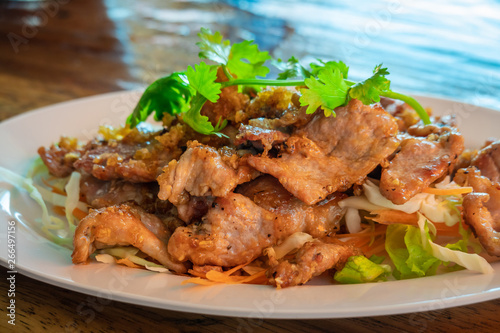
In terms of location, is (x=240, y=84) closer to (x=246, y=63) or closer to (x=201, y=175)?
(x=246, y=63)

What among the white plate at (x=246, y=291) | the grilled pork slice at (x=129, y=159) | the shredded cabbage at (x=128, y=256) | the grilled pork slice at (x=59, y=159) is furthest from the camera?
the grilled pork slice at (x=59, y=159)

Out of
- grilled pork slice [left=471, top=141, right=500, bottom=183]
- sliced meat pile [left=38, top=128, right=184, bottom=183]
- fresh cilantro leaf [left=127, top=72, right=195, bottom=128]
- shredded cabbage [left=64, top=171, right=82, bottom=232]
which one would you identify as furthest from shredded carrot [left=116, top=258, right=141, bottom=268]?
grilled pork slice [left=471, top=141, right=500, bottom=183]

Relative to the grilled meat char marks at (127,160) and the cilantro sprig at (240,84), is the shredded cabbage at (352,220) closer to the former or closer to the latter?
the cilantro sprig at (240,84)

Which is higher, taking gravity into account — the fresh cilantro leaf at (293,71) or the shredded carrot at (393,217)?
the fresh cilantro leaf at (293,71)

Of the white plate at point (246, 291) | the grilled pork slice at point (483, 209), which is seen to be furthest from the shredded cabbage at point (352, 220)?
the grilled pork slice at point (483, 209)

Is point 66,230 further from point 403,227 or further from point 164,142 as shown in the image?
point 403,227

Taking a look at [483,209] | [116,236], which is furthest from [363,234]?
[116,236]
